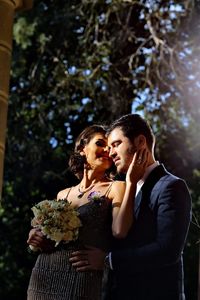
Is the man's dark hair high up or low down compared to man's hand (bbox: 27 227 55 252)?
up

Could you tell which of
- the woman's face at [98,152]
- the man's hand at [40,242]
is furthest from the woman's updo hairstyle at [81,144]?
the man's hand at [40,242]

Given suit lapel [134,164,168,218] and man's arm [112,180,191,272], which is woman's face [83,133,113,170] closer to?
suit lapel [134,164,168,218]

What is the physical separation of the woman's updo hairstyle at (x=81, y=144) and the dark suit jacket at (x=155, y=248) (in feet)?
1.97

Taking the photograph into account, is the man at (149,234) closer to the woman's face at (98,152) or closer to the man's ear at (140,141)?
the man's ear at (140,141)

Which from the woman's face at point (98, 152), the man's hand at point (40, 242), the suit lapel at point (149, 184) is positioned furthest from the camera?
the woman's face at point (98, 152)

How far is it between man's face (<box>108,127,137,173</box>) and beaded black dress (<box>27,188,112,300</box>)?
0.32 m

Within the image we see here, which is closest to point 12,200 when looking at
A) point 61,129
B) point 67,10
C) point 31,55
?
point 61,129

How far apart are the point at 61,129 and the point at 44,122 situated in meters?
0.31

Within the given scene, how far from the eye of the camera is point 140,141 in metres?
2.94

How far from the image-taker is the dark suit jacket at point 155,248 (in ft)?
9.02

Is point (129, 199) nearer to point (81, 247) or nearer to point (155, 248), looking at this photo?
point (155, 248)

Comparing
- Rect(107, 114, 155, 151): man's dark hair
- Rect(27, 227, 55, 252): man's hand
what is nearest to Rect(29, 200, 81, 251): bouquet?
Rect(27, 227, 55, 252): man's hand

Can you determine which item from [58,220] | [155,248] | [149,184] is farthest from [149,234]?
[58,220]

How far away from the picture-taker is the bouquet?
10.3 feet
